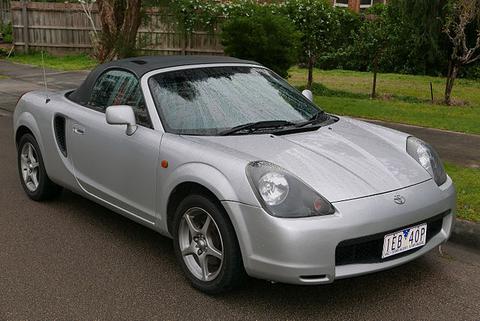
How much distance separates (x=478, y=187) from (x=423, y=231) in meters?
2.38

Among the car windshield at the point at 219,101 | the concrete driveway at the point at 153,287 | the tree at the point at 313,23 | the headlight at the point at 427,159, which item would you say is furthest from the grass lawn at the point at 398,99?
the concrete driveway at the point at 153,287

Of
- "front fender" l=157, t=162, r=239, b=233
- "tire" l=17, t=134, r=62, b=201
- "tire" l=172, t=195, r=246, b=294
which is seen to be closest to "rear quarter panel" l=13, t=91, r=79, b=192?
"tire" l=17, t=134, r=62, b=201

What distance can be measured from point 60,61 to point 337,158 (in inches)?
735

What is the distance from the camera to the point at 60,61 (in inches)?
818

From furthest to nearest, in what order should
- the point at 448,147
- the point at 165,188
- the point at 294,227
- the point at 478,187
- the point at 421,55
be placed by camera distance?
the point at 421,55 → the point at 448,147 → the point at 478,187 → the point at 165,188 → the point at 294,227

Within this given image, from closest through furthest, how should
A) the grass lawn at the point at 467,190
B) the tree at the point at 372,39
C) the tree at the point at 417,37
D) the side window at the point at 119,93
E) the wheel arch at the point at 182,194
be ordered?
1. the wheel arch at the point at 182,194
2. the side window at the point at 119,93
3. the grass lawn at the point at 467,190
4. the tree at the point at 417,37
5. the tree at the point at 372,39

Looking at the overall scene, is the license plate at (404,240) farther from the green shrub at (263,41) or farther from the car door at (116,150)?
the green shrub at (263,41)

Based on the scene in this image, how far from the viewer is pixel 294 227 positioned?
10.7 ft

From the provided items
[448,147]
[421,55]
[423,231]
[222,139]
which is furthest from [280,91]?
[421,55]

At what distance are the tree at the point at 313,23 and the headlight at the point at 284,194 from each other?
12.7m

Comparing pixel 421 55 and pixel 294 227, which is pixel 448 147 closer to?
pixel 294 227

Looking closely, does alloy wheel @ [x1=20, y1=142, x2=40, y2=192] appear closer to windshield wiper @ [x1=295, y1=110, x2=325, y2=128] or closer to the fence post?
windshield wiper @ [x1=295, y1=110, x2=325, y2=128]

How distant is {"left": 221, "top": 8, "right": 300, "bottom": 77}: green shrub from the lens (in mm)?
12148

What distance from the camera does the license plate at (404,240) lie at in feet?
11.5
